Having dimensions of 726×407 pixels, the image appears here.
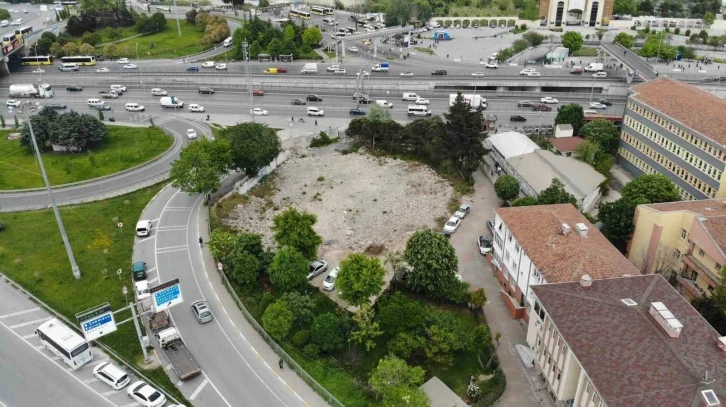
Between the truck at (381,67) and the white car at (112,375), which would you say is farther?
the truck at (381,67)

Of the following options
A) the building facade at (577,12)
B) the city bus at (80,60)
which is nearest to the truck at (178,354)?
the city bus at (80,60)

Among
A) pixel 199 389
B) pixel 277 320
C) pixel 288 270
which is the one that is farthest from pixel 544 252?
pixel 199 389

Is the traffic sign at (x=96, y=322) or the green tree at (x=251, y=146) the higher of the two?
the green tree at (x=251, y=146)

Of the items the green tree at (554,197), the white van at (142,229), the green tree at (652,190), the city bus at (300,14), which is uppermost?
the city bus at (300,14)

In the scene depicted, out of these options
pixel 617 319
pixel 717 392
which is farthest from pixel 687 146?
pixel 717 392

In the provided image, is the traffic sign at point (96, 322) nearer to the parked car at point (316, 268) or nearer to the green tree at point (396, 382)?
the parked car at point (316, 268)

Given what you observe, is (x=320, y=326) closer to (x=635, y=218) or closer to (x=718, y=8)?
(x=635, y=218)

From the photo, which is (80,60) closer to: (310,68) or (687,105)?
(310,68)
